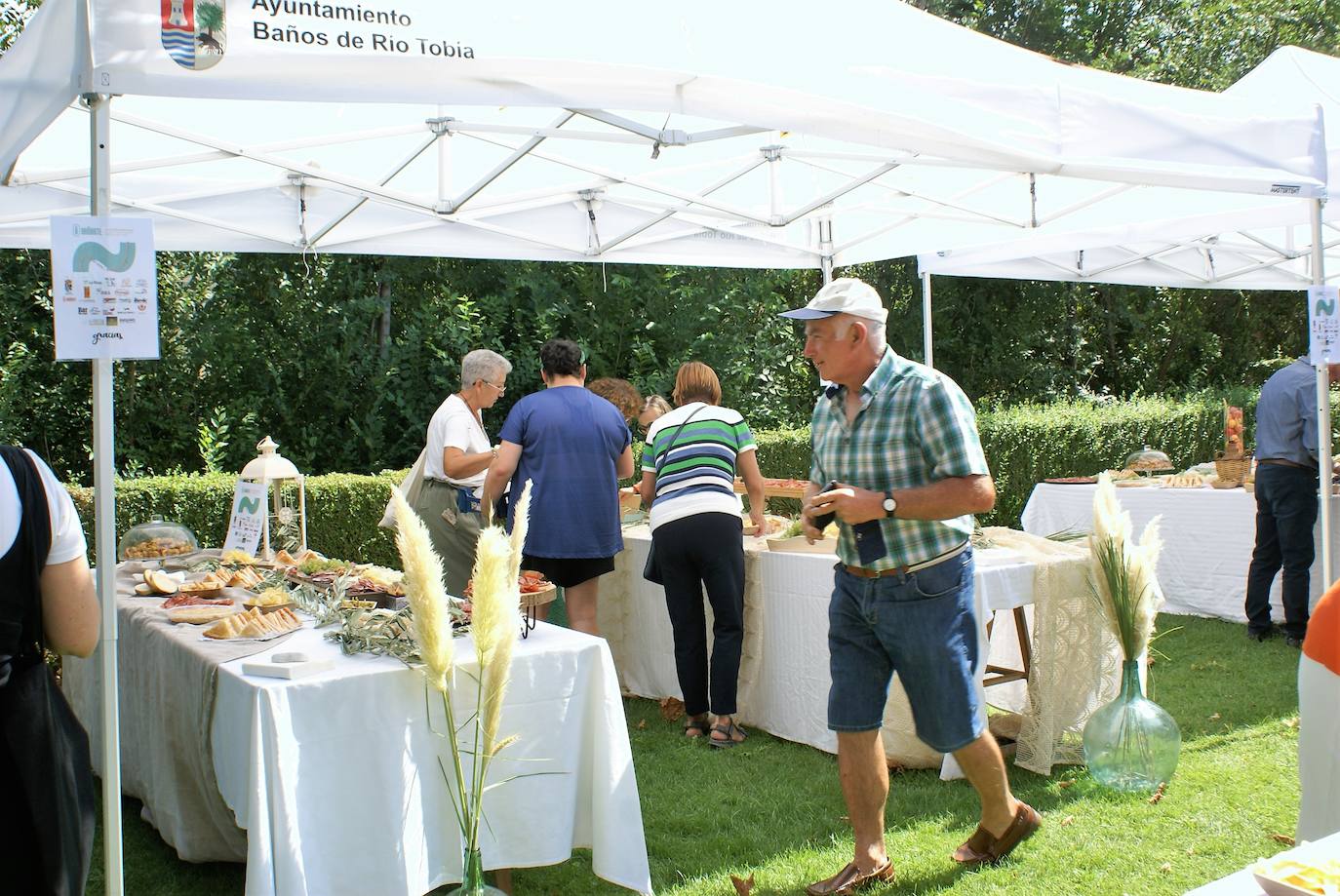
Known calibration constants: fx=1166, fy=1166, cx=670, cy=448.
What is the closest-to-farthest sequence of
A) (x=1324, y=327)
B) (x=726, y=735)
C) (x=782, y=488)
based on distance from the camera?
(x=1324, y=327) < (x=726, y=735) < (x=782, y=488)

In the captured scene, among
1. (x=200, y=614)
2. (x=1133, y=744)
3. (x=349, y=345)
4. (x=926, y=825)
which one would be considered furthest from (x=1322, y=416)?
(x=349, y=345)

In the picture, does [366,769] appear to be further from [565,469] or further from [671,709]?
[671,709]

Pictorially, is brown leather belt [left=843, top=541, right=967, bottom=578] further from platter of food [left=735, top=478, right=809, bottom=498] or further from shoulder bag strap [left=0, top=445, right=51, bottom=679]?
platter of food [left=735, top=478, right=809, bottom=498]

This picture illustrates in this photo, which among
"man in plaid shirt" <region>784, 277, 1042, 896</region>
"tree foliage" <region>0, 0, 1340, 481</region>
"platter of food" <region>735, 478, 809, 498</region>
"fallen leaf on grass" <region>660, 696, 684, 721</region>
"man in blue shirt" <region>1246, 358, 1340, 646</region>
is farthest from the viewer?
"tree foliage" <region>0, 0, 1340, 481</region>

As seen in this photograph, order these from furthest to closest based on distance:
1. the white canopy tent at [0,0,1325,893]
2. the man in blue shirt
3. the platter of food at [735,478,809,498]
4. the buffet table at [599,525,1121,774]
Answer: the man in blue shirt
the platter of food at [735,478,809,498]
the buffet table at [599,525,1121,774]
the white canopy tent at [0,0,1325,893]

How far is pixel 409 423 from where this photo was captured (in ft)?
36.3

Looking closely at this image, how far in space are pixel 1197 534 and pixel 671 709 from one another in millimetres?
3843

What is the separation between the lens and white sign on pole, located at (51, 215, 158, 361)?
2.47 metres

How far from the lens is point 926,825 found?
3.88 m

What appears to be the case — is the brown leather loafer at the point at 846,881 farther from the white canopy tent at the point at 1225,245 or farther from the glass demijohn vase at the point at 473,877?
the white canopy tent at the point at 1225,245

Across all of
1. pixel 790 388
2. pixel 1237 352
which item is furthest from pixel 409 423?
pixel 1237 352

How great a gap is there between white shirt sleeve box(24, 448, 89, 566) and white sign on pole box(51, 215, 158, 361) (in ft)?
0.94

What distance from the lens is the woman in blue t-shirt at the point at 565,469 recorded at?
4848 millimetres

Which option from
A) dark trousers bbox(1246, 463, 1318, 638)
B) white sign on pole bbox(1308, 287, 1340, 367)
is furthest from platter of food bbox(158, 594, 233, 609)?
dark trousers bbox(1246, 463, 1318, 638)
